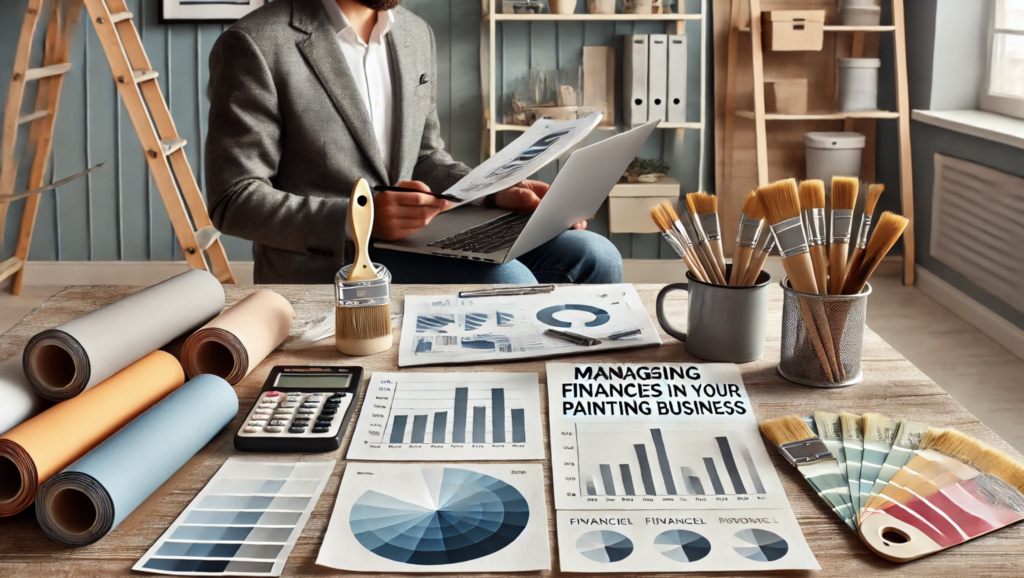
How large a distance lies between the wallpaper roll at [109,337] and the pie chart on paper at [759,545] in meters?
0.62

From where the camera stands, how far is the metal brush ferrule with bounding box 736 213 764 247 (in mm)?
959

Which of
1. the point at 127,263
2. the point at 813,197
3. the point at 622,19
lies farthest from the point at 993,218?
the point at 127,263

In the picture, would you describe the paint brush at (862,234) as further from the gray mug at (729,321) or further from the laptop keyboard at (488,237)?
the laptop keyboard at (488,237)

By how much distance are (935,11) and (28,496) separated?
141 inches

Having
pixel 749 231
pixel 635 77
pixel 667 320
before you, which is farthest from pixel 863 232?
pixel 635 77

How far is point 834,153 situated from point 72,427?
3.31 meters

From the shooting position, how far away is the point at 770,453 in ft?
2.53

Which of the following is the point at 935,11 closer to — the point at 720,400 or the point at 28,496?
the point at 720,400

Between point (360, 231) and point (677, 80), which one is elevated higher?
point (677, 80)

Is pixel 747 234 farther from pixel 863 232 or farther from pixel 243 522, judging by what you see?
pixel 243 522

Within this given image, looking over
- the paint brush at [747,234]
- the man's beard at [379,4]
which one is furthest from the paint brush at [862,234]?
the man's beard at [379,4]

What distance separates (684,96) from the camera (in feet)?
11.3

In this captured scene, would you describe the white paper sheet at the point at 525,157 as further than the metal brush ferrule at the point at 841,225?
Yes

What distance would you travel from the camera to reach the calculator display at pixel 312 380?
90 centimetres
